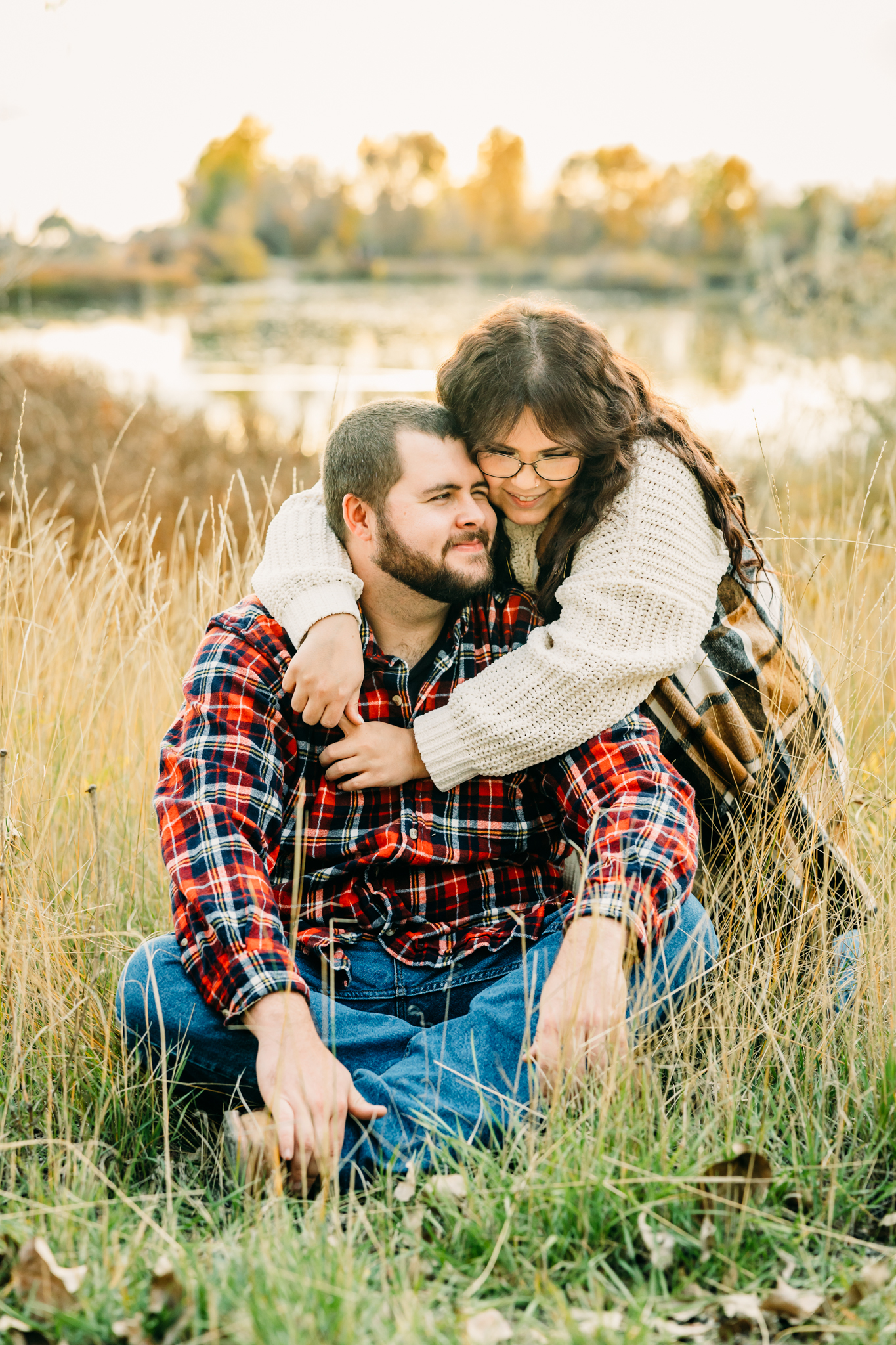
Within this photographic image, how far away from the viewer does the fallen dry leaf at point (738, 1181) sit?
180cm

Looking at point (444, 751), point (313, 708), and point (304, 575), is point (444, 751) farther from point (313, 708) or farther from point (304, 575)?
point (304, 575)

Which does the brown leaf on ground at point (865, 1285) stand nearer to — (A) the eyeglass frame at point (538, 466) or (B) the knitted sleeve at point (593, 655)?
(B) the knitted sleeve at point (593, 655)

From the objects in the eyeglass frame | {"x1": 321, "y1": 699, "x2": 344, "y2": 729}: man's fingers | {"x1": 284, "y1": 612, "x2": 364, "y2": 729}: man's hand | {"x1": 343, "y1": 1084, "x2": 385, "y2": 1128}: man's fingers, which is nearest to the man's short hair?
the eyeglass frame

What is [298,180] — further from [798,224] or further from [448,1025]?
[448,1025]

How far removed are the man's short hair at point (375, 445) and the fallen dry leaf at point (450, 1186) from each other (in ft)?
4.65

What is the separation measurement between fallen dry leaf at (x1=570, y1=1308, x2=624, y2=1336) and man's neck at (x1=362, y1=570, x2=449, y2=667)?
4.69 feet

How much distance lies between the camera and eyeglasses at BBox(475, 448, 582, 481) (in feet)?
8.38

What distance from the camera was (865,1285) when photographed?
1646 millimetres

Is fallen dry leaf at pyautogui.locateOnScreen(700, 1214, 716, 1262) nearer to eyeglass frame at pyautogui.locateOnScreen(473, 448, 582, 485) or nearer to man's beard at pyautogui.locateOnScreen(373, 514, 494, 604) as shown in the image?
man's beard at pyautogui.locateOnScreen(373, 514, 494, 604)

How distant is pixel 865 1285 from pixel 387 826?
1237 mm

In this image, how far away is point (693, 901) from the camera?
244 cm

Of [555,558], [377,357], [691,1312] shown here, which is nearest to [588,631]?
[555,558]

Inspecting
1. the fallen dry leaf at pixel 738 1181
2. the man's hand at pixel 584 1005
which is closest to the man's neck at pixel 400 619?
the man's hand at pixel 584 1005

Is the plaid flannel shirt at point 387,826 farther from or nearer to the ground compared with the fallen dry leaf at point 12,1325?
farther from the ground
